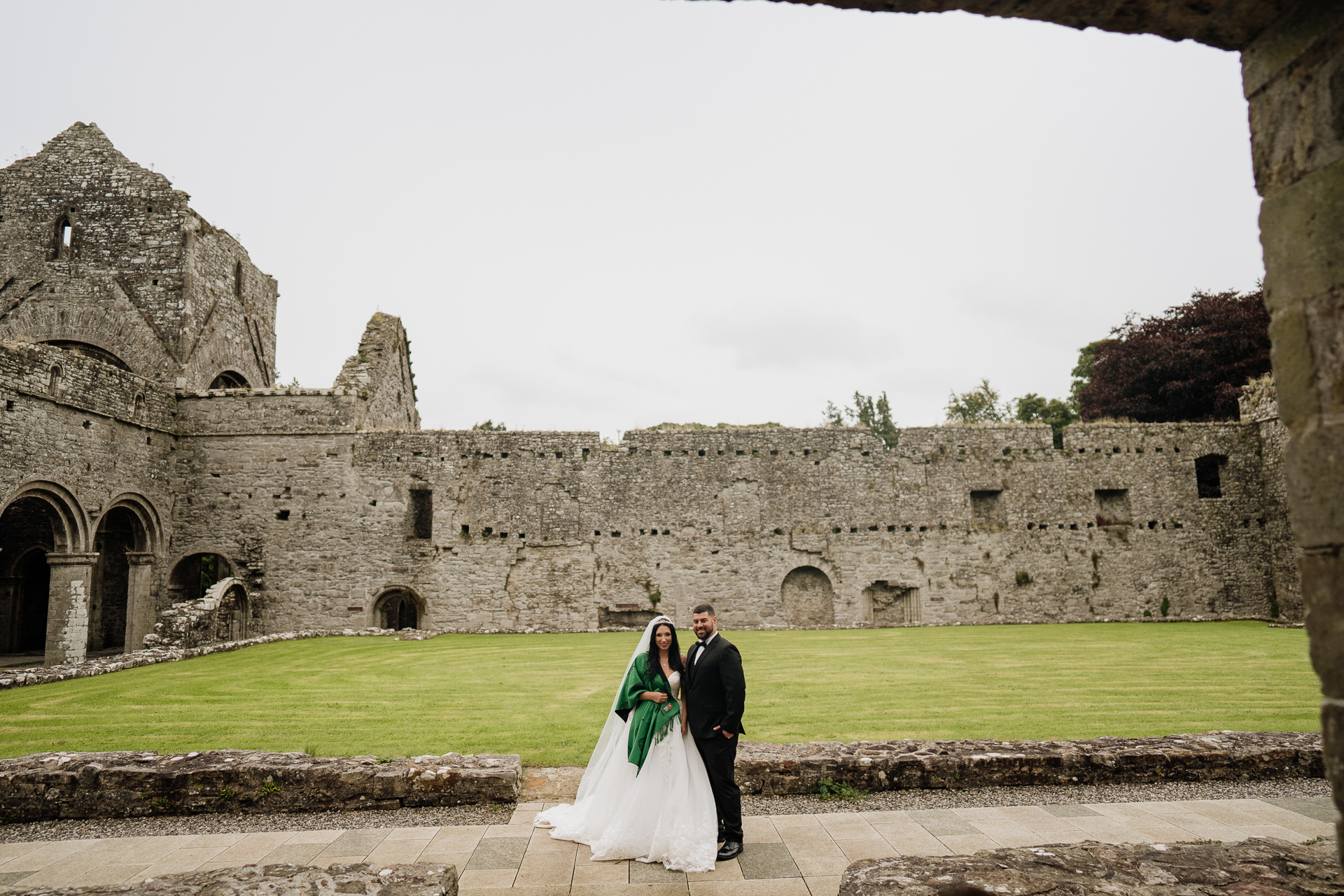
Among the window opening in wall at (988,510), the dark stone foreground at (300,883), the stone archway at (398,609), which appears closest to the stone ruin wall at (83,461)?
the stone archway at (398,609)

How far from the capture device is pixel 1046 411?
118 feet

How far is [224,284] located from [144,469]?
731cm

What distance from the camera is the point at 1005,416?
126 feet

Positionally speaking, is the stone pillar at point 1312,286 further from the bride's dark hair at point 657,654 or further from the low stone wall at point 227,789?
the low stone wall at point 227,789

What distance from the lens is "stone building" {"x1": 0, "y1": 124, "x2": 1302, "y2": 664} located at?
19.9 meters

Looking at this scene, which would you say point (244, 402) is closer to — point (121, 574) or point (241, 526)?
point (241, 526)

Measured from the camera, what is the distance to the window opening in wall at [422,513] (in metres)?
20.5

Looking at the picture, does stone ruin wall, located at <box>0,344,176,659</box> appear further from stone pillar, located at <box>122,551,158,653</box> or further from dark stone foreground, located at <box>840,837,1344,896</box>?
dark stone foreground, located at <box>840,837,1344,896</box>

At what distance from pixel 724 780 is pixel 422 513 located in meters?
17.7

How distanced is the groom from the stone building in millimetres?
15552

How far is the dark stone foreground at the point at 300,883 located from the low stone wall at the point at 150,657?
10.1 m

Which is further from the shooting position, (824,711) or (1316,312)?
(824,711)

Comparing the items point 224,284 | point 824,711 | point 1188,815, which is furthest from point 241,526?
point 1188,815

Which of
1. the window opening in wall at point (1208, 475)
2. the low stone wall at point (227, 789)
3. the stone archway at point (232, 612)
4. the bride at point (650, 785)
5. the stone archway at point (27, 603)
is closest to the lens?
the bride at point (650, 785)
